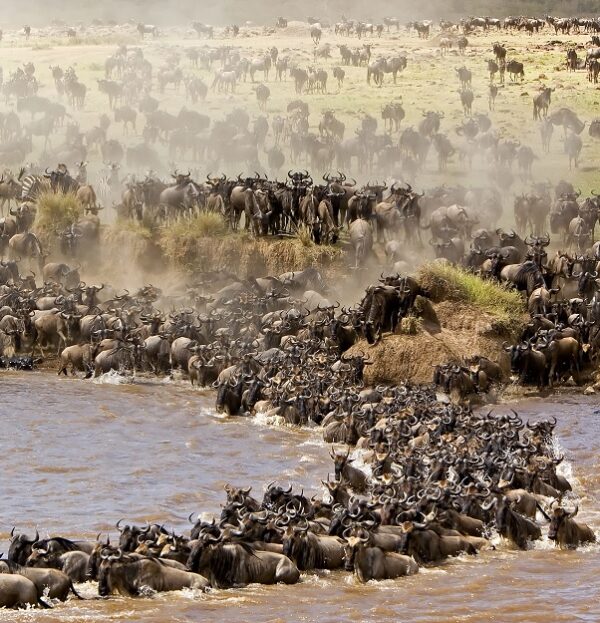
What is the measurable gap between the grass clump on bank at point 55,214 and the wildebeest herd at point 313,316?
0.70ft

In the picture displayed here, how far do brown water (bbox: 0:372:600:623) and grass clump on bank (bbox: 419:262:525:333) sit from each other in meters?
2.41

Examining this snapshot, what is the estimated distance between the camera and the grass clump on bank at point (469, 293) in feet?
79.9

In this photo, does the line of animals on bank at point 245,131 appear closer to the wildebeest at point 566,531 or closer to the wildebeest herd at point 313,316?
the wildebeest herd at point 313,316

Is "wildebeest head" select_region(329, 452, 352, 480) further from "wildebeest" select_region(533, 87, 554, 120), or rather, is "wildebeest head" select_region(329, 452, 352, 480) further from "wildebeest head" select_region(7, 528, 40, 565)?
"wildebeest" select_region(533, 87, 554, 120)

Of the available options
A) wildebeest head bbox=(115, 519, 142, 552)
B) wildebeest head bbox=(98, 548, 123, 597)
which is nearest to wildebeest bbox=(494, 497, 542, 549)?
wildebeest head bbox=(115, 519, 142, 552)

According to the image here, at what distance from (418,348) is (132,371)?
5.27 meters

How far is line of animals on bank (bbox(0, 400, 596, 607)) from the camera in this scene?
12.5m

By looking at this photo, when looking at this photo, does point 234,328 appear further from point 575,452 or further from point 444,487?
point 444,487

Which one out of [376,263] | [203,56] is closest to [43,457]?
[376,263]

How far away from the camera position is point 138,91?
49062 mm

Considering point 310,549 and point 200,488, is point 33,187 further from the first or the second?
point 310,549

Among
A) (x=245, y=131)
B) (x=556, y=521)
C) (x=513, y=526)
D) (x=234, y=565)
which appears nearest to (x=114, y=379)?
(x=513, y=526)

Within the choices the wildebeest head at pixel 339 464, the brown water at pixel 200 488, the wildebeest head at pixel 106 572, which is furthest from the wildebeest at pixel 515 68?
the wildebeest head at pixel 106 572

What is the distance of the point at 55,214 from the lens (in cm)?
3203
